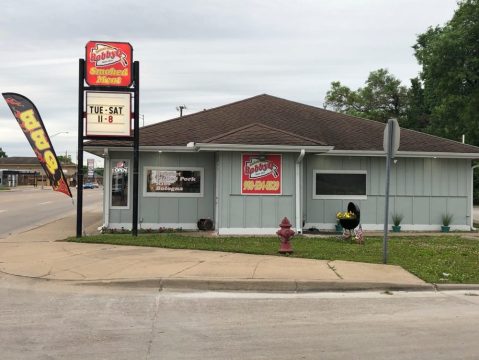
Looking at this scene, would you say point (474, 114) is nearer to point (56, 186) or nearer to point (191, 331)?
point (56, 186)

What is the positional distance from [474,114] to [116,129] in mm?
22520

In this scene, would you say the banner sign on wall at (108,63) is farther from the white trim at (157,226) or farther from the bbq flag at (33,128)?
the white trim at (157,226)

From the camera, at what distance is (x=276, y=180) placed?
15.1 metres

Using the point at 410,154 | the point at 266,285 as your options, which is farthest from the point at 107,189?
the point at 410,154

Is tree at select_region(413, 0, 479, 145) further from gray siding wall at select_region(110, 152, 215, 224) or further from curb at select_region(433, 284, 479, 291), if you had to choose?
curb at select_region(433, 284, 479, 291)

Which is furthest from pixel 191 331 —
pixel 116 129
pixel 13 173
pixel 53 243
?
pixel 13 173

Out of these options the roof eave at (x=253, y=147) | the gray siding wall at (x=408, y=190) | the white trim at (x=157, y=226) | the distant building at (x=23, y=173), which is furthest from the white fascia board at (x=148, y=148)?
the distant building at (x=23, y=173)

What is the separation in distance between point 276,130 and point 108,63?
16.5 ft

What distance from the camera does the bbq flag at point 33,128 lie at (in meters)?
14.0

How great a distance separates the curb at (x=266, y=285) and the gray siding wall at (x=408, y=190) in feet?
27.8

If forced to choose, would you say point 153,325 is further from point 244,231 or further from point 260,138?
point 260,138

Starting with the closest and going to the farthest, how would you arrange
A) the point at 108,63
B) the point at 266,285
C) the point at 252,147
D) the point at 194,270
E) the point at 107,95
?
the point at 266,285
the point at 194,270
the point at 108,63
the point at 107,95
the point at 252,147

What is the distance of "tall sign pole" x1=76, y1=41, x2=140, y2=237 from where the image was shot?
1414 centimetres

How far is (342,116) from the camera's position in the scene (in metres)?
20.3
